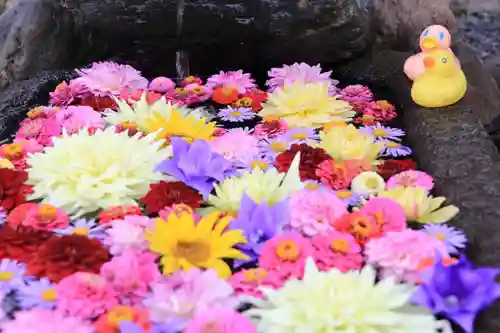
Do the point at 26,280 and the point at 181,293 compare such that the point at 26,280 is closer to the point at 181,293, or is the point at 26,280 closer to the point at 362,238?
the point at 181,293

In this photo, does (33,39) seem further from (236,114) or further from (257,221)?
(257,221)

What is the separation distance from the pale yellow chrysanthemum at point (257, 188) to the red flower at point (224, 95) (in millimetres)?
438

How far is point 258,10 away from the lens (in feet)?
5.32

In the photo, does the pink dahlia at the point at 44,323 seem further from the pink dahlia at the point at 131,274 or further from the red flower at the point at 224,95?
the red flower at the point at 224,95

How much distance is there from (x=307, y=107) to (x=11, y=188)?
0.54 meters

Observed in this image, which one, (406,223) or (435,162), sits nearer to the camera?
(406,223)

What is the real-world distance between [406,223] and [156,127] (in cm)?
49

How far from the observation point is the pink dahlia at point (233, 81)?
1.57 m

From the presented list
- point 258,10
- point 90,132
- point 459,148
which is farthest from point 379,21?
point 90,132

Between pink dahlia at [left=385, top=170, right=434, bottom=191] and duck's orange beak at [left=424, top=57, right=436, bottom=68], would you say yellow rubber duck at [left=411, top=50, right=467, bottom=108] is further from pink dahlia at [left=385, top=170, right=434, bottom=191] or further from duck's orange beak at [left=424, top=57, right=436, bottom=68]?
pink dahlia at [left=385, top=170, right=434, bottom=191]

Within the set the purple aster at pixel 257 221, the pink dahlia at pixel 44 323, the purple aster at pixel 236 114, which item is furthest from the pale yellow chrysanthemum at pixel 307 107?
the pink dahlia at pixel 44 323

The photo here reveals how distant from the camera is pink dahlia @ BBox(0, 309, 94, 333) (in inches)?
29.9

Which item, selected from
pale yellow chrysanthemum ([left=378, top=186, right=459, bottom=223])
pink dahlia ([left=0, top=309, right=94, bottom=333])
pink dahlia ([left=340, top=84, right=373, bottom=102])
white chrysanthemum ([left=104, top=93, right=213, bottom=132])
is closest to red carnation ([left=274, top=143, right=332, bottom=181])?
pale yellow chrysanthemum ([left=378, top=186, right=459, bottom=223])

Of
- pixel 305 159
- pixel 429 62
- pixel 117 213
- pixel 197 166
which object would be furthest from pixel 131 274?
pixel 429 62
